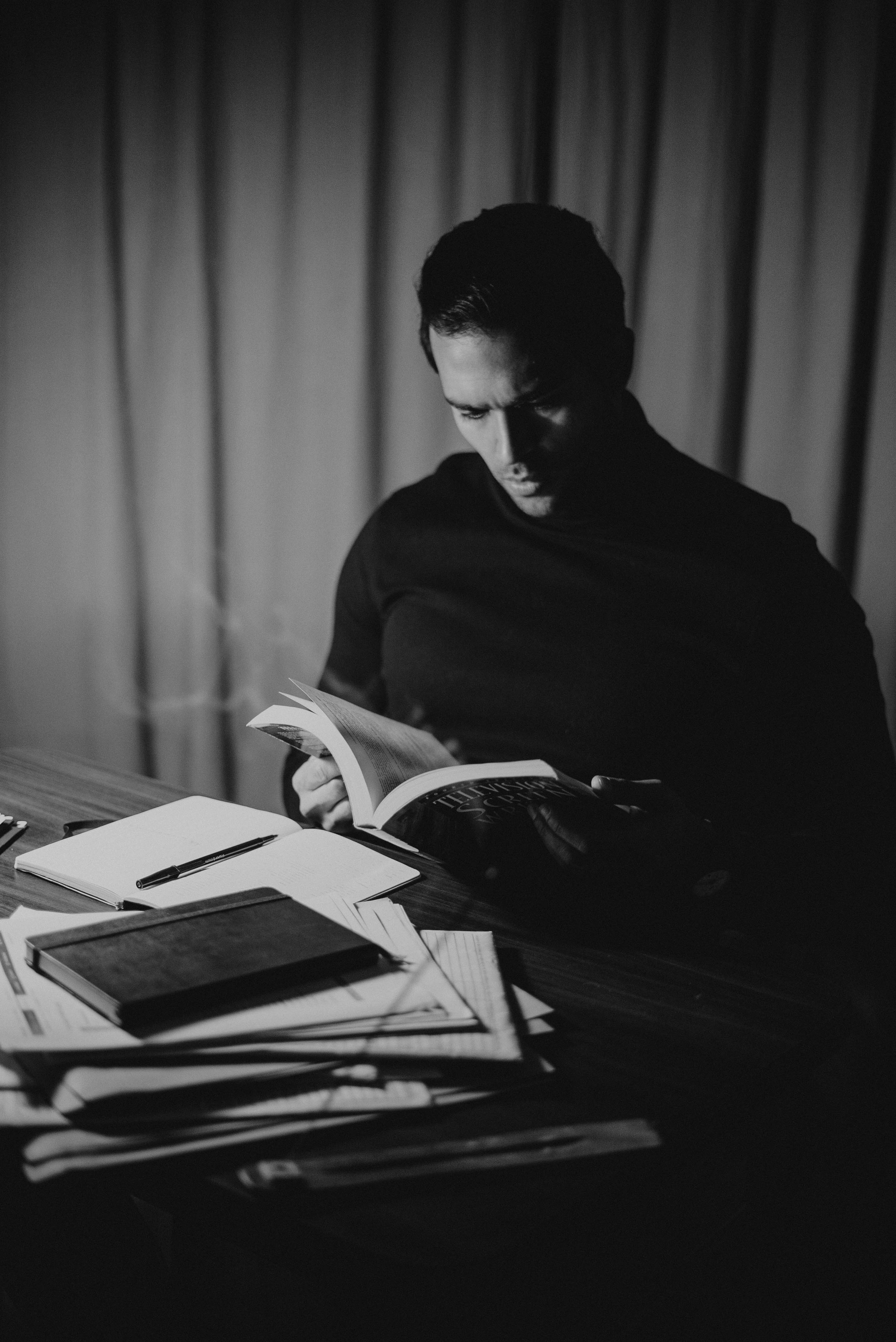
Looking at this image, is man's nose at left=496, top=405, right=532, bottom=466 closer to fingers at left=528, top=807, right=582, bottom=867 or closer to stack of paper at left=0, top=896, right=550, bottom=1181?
fingers at left=528, top=807, right=582, bottom=867

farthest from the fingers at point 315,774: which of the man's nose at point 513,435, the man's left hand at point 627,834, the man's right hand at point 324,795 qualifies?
the man's nose at point 513,435

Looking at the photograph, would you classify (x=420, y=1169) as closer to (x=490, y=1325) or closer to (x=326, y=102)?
(x=490, y=1325)

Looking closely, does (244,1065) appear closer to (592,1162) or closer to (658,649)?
(592,1162)

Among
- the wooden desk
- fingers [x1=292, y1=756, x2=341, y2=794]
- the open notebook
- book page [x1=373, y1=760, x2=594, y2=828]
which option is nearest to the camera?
the wooden desk

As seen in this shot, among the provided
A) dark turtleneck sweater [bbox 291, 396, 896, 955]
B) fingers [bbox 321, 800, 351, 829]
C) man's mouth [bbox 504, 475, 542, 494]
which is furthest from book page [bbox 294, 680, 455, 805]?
man's mouth [bbox 504, 475, 542, 494]

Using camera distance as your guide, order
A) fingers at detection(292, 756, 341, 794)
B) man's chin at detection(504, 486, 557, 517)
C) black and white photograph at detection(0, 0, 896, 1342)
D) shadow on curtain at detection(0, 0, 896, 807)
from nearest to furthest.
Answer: black and white photograph at detection(0, 0, 896, 1342), fingers at detection(292, 756, 341, 794), man's chin at detection(504, 486, 557, 517), shadow on curtain at detection(0, 0, 896, 807)

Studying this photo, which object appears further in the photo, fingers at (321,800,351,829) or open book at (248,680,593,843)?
fingers at (321,800,351,829)

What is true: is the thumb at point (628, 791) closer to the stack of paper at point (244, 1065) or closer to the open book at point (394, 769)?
the open book at point (394, 769)

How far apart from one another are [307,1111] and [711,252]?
5.74ft

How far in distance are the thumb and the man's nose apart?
467mm

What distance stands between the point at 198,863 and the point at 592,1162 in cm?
58

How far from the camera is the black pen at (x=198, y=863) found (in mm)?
1064

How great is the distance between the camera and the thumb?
38.9 inches

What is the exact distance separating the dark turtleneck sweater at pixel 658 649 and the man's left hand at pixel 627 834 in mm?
216
